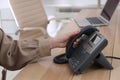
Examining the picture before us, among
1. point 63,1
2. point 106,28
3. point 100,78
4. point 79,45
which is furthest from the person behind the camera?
point 63,1

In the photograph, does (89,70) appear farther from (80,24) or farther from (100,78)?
(80,24)

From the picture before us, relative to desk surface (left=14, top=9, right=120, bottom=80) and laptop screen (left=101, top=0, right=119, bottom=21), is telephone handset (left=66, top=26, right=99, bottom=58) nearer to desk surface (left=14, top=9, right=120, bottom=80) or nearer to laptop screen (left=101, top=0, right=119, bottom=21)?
desk surface (left=14, top=9, right=120, bottom=80)

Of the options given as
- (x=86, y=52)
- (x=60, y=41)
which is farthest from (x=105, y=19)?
(x=86, y=52)

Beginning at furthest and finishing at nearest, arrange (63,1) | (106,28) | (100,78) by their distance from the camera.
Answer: (63,1) → (106,28) → (100,78)

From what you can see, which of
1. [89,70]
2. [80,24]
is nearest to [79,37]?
[89,70]

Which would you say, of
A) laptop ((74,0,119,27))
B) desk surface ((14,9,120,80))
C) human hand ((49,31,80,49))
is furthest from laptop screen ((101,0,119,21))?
human hand ((49,31,80,49))

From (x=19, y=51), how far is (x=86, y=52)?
0.35 meters

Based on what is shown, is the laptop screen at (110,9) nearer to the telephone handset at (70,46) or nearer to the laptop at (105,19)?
the laptop at (105,19)

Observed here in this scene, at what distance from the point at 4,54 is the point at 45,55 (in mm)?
207

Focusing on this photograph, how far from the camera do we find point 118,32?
1696 millimetres

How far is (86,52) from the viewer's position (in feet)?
3.27

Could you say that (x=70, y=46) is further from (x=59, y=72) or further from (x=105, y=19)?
(x=105, y=19)

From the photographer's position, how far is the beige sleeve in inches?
44.5

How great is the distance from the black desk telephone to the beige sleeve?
0.10 meters
